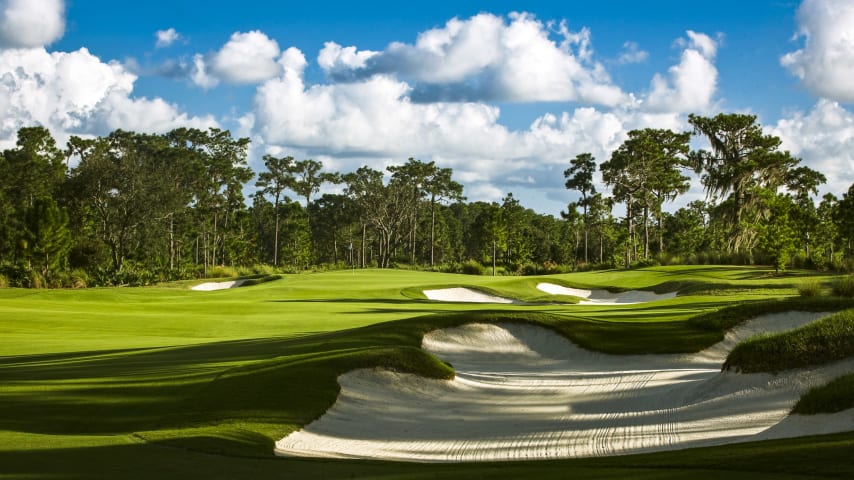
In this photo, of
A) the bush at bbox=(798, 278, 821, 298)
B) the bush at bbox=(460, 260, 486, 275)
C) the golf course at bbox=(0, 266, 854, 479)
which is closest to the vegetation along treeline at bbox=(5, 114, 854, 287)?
the bush at bbox=(460, 260, 486, 275)

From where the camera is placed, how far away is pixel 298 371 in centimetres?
1214

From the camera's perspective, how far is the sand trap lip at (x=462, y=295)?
129 feet

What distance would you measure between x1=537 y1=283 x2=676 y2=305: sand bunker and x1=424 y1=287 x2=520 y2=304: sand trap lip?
3514 millimetres

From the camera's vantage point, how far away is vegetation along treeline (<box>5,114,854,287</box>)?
5091cm

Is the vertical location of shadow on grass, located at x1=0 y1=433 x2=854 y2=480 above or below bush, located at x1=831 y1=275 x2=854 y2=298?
below

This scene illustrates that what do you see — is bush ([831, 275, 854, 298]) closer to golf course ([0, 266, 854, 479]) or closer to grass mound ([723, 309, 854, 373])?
golf course ([0, 266, 854, 479])

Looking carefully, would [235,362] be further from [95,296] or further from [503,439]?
[95,296]

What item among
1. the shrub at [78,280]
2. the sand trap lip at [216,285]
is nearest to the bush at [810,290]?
the sand trap lip at [216,285]

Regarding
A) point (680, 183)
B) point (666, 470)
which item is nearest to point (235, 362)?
point (666, 470)

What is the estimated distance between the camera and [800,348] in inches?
444

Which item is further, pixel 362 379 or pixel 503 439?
pixel 362 379

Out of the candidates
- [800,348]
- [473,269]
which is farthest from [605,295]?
[800,348]

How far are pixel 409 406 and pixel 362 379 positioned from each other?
955 millimetres

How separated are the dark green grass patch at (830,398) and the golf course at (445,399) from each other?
2 centimetres
